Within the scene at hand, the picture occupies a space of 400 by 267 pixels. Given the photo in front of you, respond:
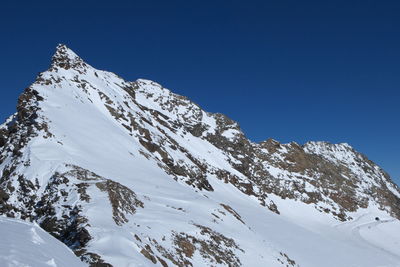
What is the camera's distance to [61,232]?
18.2 meters

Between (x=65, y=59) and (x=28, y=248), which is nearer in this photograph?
(x=28, y=248)

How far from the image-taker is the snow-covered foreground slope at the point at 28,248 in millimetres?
7291

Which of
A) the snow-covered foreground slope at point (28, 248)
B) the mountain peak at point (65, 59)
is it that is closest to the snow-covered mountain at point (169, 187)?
the mountain peak at point (65, 59)

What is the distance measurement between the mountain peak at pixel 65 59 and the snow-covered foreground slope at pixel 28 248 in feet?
148

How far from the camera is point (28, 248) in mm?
8195

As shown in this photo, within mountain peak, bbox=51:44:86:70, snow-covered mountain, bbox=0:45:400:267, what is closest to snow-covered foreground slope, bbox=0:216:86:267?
snow-covered mountain, bbox=0:45:400:267

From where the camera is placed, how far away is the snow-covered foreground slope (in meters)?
7.29

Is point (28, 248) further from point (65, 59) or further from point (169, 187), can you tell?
point (65, 59)

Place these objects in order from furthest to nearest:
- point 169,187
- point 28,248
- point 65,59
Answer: point 65,59 < point 169,187 < point 28,248

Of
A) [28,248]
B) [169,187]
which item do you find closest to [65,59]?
[169,187]

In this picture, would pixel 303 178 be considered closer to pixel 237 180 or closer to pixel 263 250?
pixel 237 180

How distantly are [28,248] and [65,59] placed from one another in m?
51.1

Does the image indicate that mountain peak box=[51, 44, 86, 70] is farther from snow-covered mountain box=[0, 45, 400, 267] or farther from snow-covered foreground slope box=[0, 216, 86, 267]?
snow-covered foreground slope box=[0, 216, 86, 267]

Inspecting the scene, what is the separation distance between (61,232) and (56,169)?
8.35 metres
